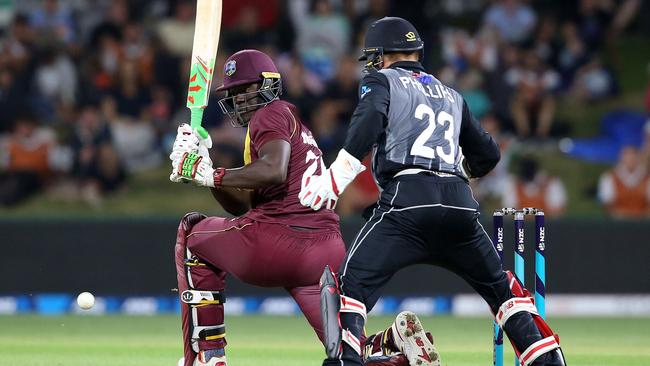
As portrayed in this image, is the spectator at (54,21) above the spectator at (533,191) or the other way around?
above

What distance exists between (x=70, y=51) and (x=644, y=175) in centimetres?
724

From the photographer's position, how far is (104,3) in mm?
15586

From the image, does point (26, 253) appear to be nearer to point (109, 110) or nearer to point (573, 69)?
point (109, 110)

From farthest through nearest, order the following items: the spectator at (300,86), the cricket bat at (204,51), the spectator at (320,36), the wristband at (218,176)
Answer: the spectator at (320,36) < the spectator at (300,86) < the cricket bat at (204,51) < the wristband at (218,176)

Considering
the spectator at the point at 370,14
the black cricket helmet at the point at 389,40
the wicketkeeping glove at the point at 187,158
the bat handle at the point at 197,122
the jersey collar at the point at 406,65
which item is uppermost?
the spectator at the point at 370,14

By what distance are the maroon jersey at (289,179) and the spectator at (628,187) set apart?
7283 mm

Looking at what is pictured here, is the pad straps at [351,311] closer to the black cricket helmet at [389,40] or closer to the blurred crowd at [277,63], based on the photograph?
the black cricket helmet at [389,40]

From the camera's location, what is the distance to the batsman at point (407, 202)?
563cm

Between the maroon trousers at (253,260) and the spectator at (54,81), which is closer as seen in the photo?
the maroon trousers at (253,260)

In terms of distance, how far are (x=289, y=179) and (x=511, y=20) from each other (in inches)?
366

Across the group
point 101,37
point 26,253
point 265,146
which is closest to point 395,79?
point 265,146

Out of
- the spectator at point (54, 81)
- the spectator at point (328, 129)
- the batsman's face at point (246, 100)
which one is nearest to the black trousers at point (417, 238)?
the batsman's face at point (246, 100)

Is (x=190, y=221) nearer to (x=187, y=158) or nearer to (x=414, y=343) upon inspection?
(x=187, y=158)

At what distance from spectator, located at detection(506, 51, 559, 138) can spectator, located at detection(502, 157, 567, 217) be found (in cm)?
97
